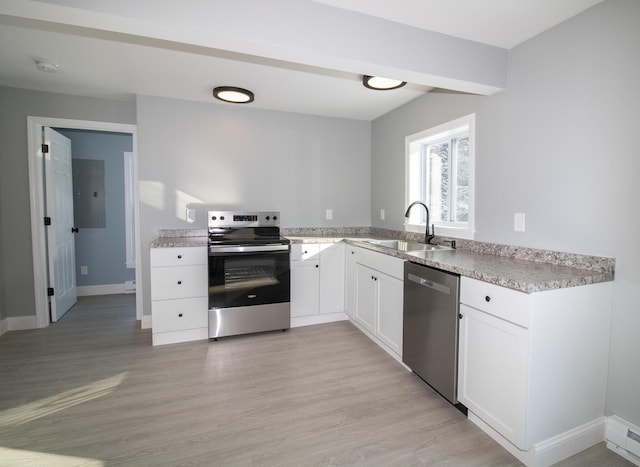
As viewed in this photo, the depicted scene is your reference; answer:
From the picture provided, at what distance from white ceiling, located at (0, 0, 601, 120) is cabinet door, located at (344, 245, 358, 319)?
1563 mm

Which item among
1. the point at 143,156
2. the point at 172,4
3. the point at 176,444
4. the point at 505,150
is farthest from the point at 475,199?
the point at 143,156

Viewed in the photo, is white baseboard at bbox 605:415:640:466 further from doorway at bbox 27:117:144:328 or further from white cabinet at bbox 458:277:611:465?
doorway at bbox 27:117:144:328

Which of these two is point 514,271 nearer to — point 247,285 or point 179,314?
point 247,285

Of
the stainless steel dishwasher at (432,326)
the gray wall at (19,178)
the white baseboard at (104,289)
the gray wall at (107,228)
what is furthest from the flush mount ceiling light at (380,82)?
the white baseboard at (104,289)

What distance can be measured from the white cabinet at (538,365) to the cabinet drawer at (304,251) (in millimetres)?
1756

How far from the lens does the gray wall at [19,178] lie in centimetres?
309

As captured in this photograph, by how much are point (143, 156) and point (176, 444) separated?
2.63 m

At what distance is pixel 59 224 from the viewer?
11.6ft

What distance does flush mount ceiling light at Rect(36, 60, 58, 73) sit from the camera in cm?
246

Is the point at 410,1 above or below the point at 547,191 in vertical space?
above

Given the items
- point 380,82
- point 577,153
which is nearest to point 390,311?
point 577,153

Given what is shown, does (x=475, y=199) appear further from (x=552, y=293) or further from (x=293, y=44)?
(x=293, y=44)

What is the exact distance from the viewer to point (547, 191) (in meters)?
1.97

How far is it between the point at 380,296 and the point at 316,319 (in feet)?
3.17
